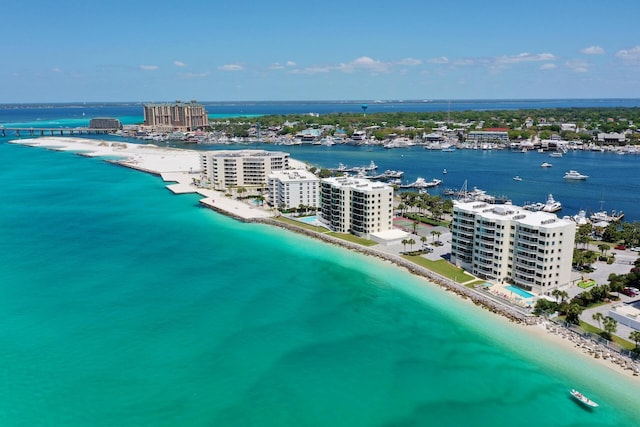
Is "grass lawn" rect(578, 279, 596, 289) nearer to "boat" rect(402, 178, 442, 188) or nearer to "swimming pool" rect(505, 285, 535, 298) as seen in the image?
"swimming pool" rect(505, 285, 535, 298)

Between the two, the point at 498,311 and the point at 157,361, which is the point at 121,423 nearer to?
the point at 157,361

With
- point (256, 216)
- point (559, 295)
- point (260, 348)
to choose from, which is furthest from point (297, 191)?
point (559, 295)

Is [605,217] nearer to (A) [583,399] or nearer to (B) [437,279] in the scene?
(B) [437,279]

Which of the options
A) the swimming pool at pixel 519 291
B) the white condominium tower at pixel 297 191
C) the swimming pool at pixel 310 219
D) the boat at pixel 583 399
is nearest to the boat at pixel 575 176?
the white condominium tower at pixel 297 191

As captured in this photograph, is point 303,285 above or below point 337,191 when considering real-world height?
below

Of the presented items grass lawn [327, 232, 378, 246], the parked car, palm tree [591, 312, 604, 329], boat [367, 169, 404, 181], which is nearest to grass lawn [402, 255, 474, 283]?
grass lawn [327, 232, 378, 246]

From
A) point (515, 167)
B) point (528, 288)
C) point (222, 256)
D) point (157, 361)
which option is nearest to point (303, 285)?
point (222, 256)

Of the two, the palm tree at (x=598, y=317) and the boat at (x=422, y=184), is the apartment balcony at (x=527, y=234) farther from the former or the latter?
the boat at (x=422, y=184)
